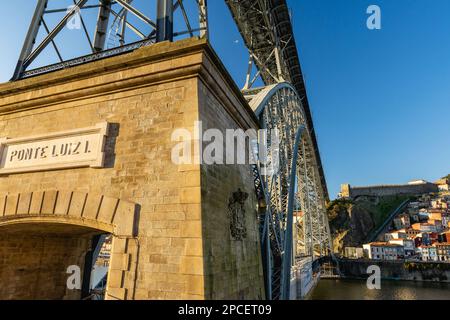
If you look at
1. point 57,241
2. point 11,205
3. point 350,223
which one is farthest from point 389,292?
point 11,205

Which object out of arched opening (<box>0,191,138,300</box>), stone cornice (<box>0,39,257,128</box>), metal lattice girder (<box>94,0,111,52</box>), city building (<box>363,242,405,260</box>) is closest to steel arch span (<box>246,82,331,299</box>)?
stone cornice (<box>0,39,257,128</box>)

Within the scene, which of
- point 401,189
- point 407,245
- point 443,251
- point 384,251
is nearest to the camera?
point 443,251

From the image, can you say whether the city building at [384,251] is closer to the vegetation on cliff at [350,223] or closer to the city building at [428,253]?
the city building at [428,253]

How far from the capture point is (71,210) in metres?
5.10

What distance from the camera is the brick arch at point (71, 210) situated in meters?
4.68

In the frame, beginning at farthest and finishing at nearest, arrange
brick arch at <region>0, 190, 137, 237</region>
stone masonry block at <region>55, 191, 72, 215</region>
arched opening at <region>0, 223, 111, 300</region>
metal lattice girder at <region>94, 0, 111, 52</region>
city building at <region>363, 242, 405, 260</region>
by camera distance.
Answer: city building at <region>363, 242, 405, 260</region>
metal lattice girder at <region>94, 0, 111, 52</region>
arched opening at <region>0, 223, 111, 300</region>
stone masonry block at <region>55, 191, 72, 215</region>
brick arch at <region>0, 190, 137, 237</region>

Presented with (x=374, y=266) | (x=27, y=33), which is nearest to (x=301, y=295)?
(x=27, y=33)

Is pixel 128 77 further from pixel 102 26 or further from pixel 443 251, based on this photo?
pixel 443 251

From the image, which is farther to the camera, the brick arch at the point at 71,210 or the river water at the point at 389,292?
the river water at the point at 389,292

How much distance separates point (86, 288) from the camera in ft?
32.8

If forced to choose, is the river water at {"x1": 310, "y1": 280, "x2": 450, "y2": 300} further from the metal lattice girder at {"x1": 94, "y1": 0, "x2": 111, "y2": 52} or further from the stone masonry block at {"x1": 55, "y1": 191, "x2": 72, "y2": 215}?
the metal lattice girder at {"x1": 94, "y1": 0, "x2": 111, "y2": 52}

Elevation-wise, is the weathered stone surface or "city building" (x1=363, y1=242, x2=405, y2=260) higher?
the weathered stone surface

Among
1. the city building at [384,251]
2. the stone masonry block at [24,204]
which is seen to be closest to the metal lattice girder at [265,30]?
the stone masonry block at [24,204]

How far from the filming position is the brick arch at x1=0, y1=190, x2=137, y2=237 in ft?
15.4
